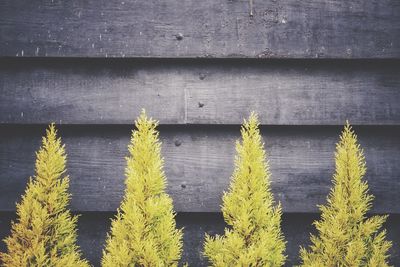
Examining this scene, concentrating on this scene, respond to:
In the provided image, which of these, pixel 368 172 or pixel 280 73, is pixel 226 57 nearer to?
pixel 280 73

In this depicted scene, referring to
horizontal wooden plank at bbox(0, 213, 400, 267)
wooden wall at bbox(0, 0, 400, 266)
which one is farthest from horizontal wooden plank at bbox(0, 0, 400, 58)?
horizontal wooden plank at bbox(0, 213, 400, 267)

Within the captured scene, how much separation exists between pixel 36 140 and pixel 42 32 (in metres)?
0.64

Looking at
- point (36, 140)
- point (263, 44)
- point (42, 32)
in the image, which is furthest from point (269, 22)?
point (36, 140)

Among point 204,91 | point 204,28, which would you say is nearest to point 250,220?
point 204,91

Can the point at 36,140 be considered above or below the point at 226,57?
below

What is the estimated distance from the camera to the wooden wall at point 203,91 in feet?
7.79

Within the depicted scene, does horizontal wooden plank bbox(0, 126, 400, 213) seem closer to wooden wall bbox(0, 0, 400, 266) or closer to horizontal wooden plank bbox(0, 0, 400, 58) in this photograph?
wooden wall bbox(0, 0, 400, 266)

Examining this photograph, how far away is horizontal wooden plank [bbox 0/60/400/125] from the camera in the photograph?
93.3 inches

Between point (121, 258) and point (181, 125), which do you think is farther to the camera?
point (181, 125)

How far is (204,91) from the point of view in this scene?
240 cm

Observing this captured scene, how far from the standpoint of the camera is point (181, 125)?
2.40 m

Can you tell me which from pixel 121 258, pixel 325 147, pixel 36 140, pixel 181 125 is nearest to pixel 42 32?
pixel 36 140

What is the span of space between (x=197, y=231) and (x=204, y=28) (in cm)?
121

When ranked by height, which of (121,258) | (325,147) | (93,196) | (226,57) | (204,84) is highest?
(226,57)
